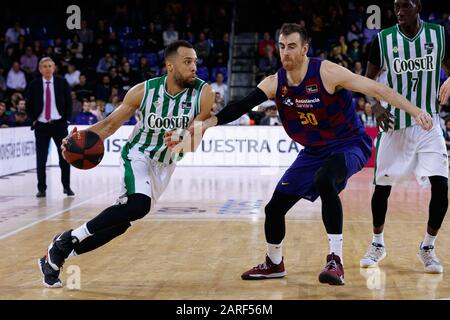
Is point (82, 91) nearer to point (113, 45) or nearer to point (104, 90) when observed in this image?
point (104, 90)

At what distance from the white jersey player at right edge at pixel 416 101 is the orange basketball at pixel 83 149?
2.07 metres

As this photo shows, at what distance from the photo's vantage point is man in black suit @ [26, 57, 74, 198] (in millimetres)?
11297

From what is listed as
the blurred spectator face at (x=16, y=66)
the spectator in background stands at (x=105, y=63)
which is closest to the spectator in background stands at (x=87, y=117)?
the spectator in background stands at (x=105, y=63)

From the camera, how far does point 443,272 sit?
581 centimetres

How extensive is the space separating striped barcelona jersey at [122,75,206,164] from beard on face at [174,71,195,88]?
5 cm

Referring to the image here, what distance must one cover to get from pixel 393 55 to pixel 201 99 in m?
1.47

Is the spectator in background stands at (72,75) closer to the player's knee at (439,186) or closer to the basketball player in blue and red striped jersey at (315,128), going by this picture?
the basketball player in blue and red striped jersey at (315,128)

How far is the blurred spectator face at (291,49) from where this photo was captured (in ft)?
17.9

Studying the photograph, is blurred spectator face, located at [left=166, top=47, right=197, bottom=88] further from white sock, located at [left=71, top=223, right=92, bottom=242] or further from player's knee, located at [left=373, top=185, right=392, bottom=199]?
player's knee, located at [left=373, top=185, right=392, bottom=199]

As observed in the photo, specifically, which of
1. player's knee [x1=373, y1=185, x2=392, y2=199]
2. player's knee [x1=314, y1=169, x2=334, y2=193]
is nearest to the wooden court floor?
player's knee [x1=373, y1=185, x2=392, y2=199]

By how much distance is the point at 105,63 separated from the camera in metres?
20.2

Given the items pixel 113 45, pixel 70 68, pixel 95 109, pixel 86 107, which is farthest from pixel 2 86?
pixel 86 107

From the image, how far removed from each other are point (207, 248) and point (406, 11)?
2.65 meters
